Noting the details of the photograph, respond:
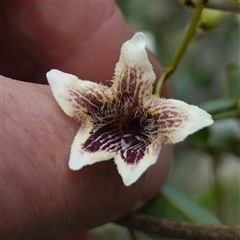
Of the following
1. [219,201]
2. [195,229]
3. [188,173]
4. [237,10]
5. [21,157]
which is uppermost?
[21,157]

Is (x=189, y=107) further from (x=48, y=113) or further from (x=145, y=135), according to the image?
(x=48, y=113)

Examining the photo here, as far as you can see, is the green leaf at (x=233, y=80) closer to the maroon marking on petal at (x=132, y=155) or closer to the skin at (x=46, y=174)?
the skin at (x=46, y=174)

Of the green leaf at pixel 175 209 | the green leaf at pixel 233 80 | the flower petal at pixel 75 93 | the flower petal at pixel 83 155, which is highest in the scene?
the flower petal at pixel 75 93

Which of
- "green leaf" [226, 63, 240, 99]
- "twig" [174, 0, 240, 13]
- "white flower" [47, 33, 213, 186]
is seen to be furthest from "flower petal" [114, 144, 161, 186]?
"green leaf" [226, 63, 240, 99]

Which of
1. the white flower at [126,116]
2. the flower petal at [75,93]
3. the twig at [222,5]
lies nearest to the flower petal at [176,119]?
the white flower at [126,116]

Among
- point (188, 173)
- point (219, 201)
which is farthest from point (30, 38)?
point (188, 173)

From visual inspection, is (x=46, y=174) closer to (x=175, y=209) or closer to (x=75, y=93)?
(x=75, y=93)

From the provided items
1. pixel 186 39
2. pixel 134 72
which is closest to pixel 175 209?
pixel 186 39
